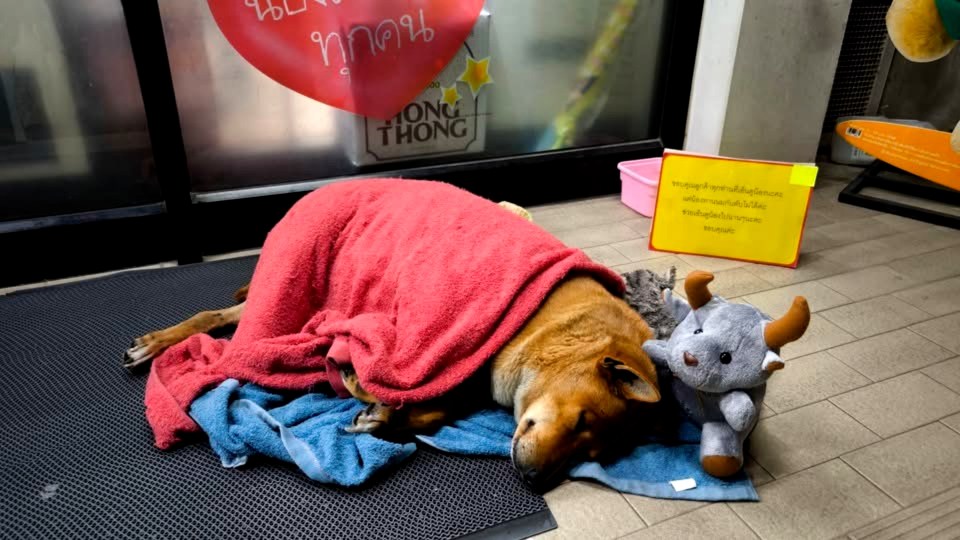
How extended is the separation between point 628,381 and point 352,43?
1675 mm

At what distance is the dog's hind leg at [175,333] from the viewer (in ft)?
6.24

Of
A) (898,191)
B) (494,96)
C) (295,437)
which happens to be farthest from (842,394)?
(898,191)

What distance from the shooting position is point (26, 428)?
1700 millimetres

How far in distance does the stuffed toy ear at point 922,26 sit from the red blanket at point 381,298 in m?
1.49

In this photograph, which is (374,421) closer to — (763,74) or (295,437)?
(295,437)

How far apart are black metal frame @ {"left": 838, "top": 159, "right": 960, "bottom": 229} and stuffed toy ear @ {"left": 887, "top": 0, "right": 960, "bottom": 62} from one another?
2.61ft

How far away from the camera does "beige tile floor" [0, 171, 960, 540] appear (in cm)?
153

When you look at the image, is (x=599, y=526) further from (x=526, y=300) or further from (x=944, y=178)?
(x=944, y=178)

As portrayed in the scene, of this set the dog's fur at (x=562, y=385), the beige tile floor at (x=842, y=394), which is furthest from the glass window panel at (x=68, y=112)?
the beige tile floor at (x=842, y=394)

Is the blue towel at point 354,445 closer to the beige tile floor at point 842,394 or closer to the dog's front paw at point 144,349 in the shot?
the beige tile floor at point 842,394

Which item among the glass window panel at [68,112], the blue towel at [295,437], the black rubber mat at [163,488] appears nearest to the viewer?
the black rubber mat at [163,488]

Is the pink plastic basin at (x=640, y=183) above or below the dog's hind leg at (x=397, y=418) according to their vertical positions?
above

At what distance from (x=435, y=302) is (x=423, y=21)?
1.39 meters

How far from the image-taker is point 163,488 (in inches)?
60.6
